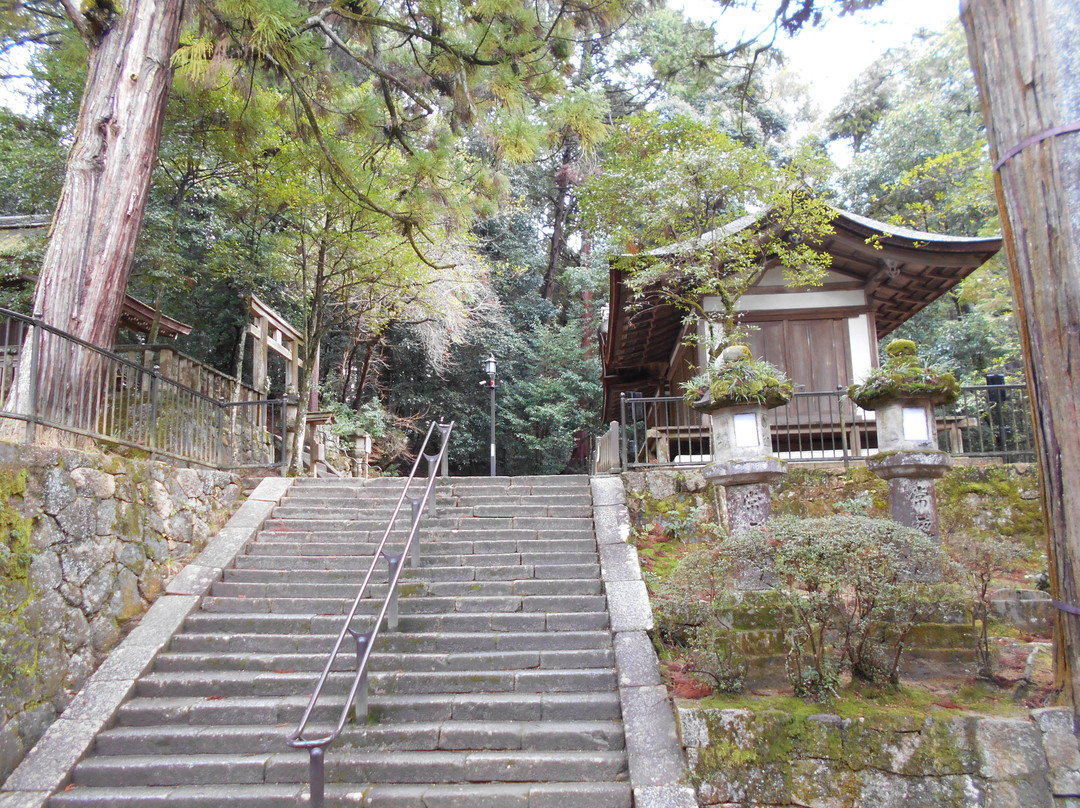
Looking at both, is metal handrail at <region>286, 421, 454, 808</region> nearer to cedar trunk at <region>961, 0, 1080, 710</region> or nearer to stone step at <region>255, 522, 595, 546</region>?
stone step at <region>255, 522, 595, 546</region>

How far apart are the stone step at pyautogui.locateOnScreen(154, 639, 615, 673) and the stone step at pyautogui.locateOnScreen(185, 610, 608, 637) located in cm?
29

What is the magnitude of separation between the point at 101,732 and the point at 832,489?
762cm

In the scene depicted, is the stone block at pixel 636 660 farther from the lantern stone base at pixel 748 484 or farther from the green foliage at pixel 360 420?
→ the green foliage at pixel 360 420

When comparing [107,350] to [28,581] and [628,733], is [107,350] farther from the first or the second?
[628,733]

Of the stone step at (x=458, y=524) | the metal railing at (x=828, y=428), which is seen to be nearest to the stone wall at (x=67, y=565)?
the stone step at (x=458, y=524)

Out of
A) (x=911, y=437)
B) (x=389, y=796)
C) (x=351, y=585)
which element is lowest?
(x=389, y=796)

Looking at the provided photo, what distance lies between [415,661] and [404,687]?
10.2 inches

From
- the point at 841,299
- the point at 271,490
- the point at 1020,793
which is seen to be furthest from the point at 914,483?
the point at 271,490

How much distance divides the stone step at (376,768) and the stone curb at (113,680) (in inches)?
7.4

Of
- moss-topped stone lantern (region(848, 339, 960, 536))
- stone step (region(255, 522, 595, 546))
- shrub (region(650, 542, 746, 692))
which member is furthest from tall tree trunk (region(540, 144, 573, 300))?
shrub (region(650, 542, 746, 692))

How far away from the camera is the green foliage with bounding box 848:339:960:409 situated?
19.1 feet

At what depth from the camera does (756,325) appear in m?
10.9

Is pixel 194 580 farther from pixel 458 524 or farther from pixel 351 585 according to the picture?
pixel 458 524

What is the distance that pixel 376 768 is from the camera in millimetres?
4242
